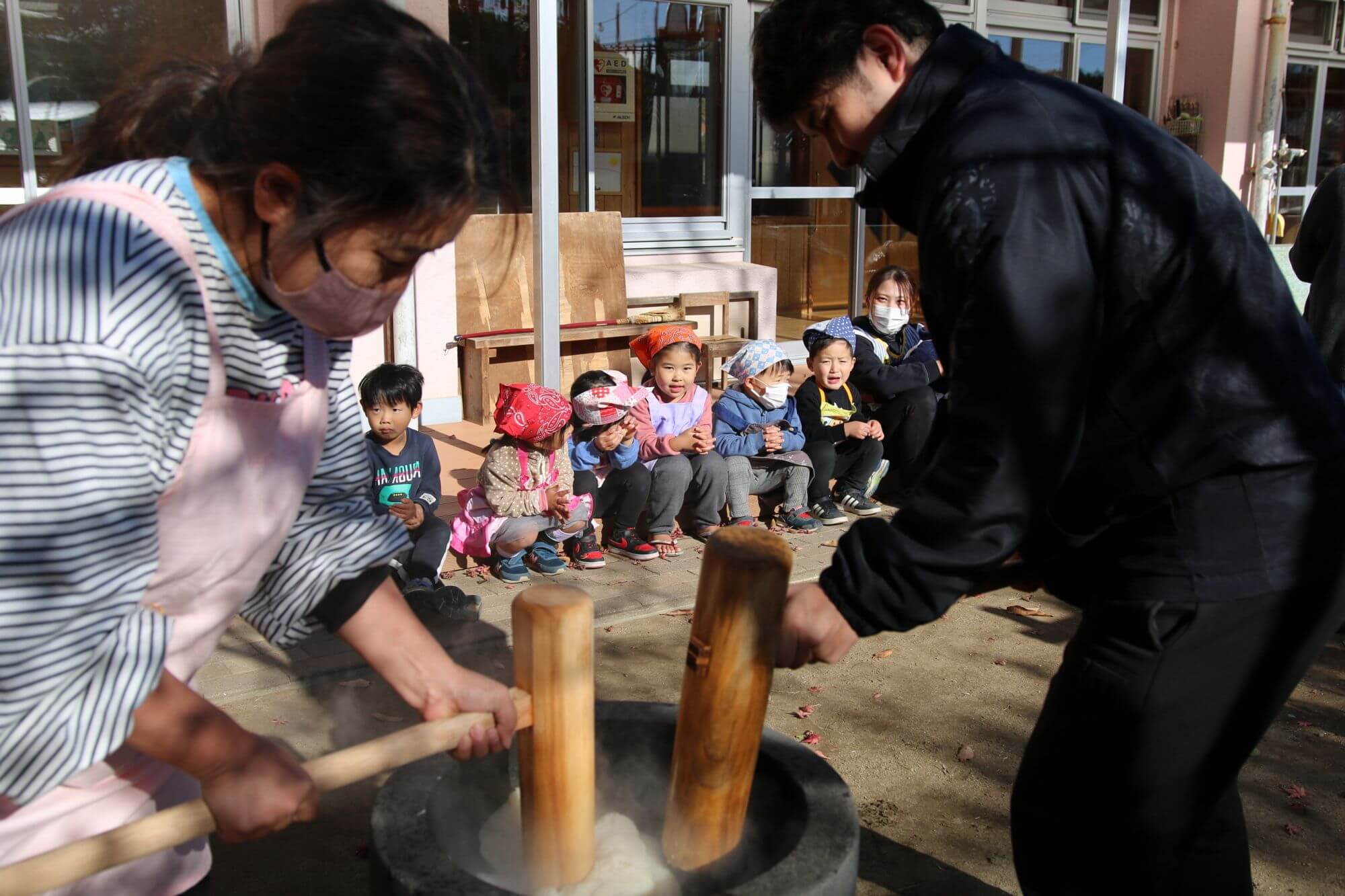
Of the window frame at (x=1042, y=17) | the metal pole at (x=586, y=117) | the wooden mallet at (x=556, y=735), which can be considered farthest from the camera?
the window frame at (x=1042, y=17)

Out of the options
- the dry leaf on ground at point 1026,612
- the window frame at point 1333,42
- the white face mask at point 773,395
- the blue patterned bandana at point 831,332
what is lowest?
the dry leaf on ground at point 1026,612

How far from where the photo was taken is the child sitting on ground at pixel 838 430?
20.7 ft

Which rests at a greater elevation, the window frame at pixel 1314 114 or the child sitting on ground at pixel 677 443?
Result: the window frame at pixel 1314 114

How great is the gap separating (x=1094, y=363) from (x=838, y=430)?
4.62m

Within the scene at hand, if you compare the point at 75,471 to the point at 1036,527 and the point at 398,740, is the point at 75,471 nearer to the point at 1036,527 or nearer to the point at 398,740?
the point at 398,740

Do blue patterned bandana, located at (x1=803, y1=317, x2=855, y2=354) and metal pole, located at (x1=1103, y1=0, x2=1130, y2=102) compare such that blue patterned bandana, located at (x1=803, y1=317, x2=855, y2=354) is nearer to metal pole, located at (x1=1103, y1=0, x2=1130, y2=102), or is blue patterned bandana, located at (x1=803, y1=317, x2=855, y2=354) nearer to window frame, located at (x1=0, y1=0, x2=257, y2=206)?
metal pole, located at (x1=1103, y1=0, x2=1130, y2=102)

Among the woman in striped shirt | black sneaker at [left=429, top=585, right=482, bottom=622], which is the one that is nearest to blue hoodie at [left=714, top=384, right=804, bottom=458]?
black sneaker at [left=429, top=585, right=482, bottom=622]

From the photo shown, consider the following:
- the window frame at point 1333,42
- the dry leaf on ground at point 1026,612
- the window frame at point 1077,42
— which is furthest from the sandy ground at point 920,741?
the window frame at point 1333,42

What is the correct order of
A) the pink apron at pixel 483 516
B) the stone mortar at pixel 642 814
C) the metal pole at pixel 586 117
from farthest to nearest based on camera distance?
the metal pole at pixel 586 117
the pink apron at pixel 483 516
the stone mortar at pixel 642 814

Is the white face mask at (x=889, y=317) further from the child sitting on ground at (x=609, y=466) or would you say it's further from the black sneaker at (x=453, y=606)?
the black sneaker at (x=453, y=606)

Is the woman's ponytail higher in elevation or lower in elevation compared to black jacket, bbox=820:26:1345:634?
higher

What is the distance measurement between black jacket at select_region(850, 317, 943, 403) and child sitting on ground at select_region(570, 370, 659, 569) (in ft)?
5.45

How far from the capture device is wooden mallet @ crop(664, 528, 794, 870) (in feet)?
5.83

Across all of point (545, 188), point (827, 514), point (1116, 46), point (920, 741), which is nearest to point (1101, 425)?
point (920, 741)
